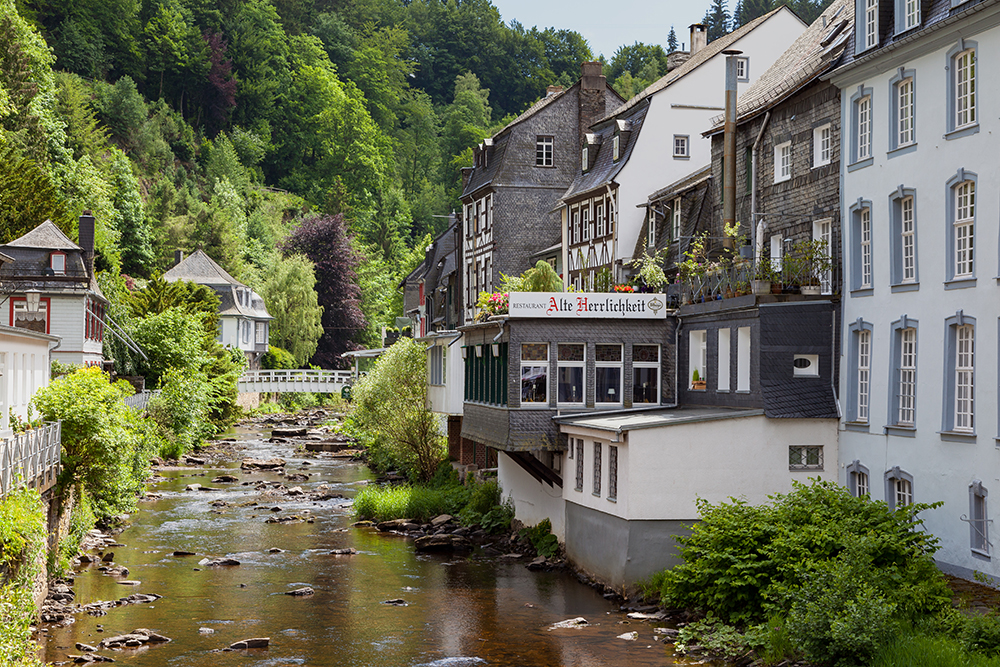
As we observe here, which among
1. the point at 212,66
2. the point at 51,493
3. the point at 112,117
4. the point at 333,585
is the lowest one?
the point at 333,585

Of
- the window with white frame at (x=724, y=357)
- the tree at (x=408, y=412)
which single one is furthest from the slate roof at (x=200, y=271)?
the window with white frame at (x=724, y=357)

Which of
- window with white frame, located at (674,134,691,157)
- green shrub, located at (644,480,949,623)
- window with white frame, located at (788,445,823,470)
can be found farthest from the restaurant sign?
window with white frame, located at (674,134,691,157)

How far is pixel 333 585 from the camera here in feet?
94.1

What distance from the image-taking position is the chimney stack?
47.7 meters

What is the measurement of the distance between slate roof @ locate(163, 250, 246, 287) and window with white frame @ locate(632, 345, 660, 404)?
6029 centimetres

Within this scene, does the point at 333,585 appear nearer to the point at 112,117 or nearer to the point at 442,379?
the point at 442,379

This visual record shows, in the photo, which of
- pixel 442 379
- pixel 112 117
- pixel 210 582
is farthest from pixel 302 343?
pixel 210 582

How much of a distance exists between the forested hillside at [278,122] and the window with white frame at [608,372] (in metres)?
38.4

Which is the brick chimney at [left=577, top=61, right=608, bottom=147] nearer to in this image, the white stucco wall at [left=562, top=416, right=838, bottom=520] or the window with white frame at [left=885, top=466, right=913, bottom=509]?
the white stucco wall at [left=562, top=416, right=838, bottom=520]

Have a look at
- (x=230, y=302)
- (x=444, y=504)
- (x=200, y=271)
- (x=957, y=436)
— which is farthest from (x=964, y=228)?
(x=200, y=271)

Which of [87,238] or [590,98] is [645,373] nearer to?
[590,98]

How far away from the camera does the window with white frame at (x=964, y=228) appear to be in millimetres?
22141

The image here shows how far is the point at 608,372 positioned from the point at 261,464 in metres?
28.7

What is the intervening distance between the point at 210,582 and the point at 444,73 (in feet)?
431
